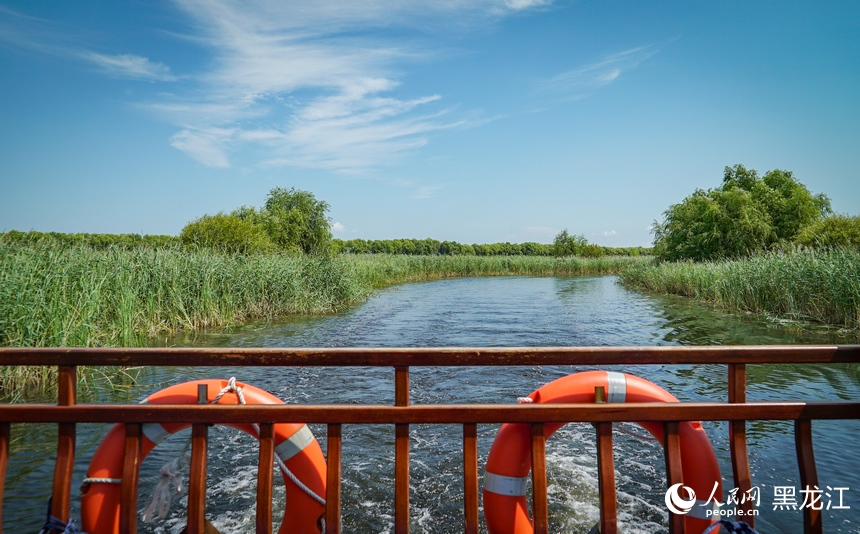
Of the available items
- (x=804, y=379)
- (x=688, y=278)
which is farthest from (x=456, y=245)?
(x=804, y=379)

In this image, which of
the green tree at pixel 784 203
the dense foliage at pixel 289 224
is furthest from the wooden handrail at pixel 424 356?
the green tree at pixel 784 203

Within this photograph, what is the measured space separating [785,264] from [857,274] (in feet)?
8.04

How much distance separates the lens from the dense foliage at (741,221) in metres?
26.2

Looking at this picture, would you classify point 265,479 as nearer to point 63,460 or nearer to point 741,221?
point 63,460

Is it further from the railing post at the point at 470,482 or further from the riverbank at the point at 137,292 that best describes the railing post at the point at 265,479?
the riverbank at the point at 137,292

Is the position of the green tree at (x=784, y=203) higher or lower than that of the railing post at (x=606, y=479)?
higher

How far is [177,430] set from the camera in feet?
7.03

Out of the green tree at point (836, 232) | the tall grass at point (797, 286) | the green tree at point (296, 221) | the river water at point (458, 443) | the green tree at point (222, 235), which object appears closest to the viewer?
the river water at point (458, 443)

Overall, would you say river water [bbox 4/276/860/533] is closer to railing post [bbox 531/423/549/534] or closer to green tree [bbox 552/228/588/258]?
railing post [bbox 531/423/549/534]

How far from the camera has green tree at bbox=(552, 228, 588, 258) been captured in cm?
5266

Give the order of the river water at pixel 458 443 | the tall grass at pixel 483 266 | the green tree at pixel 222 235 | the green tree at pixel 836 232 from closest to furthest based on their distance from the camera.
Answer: the river water at pixel 458 443 < the green tree at pixel 222 235 < the green tree at pixel 836 232 < the tall grass at pixel 483 266

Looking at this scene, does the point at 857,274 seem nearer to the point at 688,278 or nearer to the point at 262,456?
the point at 688,278

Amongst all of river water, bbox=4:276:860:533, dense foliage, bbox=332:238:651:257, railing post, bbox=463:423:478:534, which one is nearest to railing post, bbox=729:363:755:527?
river water, bbox=4:276:860:533
